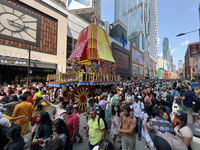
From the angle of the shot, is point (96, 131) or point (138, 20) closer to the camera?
point (96, 131)

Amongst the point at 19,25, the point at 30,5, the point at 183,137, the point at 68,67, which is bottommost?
the point at 183,137

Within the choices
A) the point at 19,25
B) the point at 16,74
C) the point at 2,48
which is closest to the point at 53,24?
the point at 19,25

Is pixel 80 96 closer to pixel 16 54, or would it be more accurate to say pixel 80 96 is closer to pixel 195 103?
pixel 195 103

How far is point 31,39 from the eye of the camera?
13.7 m

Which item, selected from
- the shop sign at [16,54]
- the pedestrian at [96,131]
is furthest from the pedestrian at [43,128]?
the shop sign at [16,54]

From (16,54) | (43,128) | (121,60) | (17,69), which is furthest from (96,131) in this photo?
(121,60)

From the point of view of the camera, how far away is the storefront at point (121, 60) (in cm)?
3137

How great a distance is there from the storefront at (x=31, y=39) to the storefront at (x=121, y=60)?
Answer: 17537mm

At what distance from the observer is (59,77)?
6133mm

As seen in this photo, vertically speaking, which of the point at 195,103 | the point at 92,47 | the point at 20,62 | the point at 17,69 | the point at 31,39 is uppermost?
the point at 31,39

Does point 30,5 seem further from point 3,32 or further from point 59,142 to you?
point 59,142

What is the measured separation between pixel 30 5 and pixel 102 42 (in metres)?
12.7

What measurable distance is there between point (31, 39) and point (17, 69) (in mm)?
4545

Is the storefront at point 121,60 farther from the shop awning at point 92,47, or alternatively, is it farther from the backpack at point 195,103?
the backpack at point 195,103
